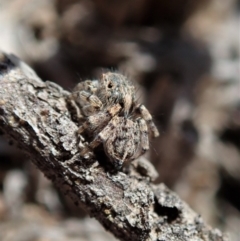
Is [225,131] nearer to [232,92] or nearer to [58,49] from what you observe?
[232,92]

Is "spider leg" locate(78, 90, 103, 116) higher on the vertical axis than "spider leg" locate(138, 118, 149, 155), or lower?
lower

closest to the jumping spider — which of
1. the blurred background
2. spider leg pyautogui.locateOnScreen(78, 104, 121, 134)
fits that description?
spider leg pyautogui.locateOnScreen(78, 104, 121, 134)

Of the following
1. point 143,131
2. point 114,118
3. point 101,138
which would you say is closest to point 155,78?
point 143,131

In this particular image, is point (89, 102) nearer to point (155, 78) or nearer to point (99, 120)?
point (99, 120)

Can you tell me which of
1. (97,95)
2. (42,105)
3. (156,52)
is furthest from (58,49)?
(42,105)

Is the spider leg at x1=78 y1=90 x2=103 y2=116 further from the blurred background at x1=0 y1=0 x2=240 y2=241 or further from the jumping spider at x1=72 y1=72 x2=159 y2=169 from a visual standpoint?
the blurred background at x1=0 y1=0 x2=240 y2=241
